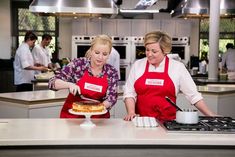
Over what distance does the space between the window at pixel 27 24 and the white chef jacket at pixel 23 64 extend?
13.1ft

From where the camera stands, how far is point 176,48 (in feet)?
32.8

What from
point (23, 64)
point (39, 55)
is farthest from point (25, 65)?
point (39, 55)

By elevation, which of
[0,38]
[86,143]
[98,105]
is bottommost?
[86,143]

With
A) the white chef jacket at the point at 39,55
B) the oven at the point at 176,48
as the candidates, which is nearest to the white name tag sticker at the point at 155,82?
the white chef jacket at the point at 39,55

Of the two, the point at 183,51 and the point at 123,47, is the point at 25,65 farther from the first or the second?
the point at 183,51

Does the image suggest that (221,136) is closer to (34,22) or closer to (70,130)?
(70,130)

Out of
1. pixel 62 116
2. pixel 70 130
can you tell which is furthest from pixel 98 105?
pixel 62 116

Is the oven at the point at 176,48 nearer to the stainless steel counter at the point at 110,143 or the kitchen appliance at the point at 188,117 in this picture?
the kitchen appliance at the point at 188,117

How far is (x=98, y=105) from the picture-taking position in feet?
8.34

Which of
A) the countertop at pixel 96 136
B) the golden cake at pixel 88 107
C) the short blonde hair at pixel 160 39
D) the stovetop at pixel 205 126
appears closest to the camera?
the countertop at pixel 96 136

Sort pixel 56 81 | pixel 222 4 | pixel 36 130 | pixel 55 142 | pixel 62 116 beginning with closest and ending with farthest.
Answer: pixel 55 142
pixel 36 130
pixel 56 81
pixel 62 116
pixel 222 4

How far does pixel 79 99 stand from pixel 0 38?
25.3 ft

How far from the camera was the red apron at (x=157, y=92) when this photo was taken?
3.03m

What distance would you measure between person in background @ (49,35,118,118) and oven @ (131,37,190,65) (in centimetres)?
686
